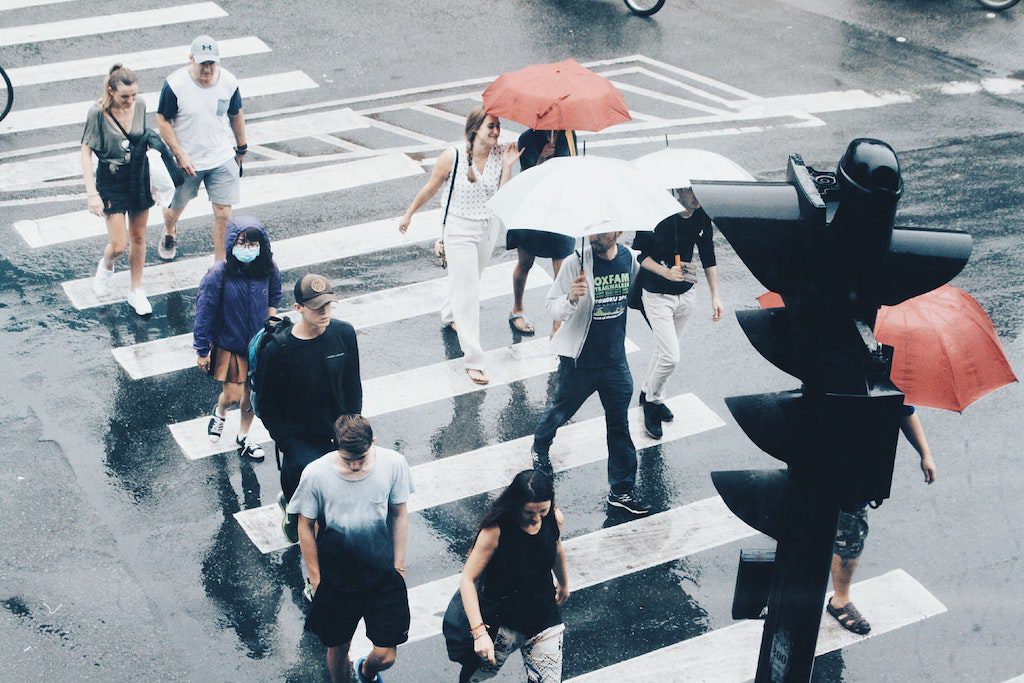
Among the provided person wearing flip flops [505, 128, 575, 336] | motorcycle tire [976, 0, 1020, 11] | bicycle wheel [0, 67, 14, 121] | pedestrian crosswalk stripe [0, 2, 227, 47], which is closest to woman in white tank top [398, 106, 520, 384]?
person wearing flip flops [505, 128, 575, 336]

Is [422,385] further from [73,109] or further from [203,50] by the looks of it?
[73,109]

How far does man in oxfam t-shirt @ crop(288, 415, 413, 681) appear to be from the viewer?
21.0 ft

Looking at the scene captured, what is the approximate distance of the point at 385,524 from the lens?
257 inches

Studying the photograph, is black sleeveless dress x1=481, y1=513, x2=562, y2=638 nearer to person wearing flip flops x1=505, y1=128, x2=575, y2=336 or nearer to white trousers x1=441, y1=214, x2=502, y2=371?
person wearing flip flops x1=505, y1=128, x2=575, y2=336

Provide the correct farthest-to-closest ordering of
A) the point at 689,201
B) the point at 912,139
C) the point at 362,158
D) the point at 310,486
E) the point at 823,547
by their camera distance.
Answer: the point at 912,139
the point at 362,158
the point at 689,201
the point at 310,486
the point at 823,547

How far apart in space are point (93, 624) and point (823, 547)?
15.9 ft

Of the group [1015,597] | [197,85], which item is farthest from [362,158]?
[1015,597]

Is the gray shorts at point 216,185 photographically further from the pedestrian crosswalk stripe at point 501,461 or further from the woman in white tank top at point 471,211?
the pedestrian crosswalk stripe at point 501,461

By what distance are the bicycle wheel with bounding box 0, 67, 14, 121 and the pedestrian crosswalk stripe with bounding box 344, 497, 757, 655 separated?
27.1 ft

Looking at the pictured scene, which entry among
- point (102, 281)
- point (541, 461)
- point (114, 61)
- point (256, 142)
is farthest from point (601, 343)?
point (114, 61)

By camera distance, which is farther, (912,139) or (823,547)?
(912,139)

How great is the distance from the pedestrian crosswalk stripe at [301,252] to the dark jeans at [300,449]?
156 inches

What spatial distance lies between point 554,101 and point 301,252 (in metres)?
3.04

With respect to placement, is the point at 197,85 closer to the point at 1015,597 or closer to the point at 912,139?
the point at 1015,597
